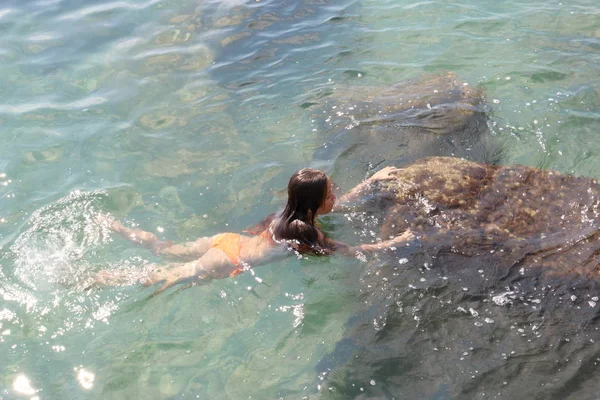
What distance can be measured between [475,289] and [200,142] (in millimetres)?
4156

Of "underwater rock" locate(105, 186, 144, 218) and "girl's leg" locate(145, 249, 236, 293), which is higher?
"underwater rock" locate(105, 186, 144, 218)

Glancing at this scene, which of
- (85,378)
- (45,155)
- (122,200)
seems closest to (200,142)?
(122,200)

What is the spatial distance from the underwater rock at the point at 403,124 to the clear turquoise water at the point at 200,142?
26 cm

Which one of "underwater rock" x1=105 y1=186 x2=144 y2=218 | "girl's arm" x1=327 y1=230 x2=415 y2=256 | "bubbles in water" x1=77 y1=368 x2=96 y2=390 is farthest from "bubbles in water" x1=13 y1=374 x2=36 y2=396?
"girl's arm" x1=327 y1=230 x2=415 y2=256

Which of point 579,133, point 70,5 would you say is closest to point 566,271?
point 579,133

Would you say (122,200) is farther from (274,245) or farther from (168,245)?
(274,245)

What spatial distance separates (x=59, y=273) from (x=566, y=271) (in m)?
4.78

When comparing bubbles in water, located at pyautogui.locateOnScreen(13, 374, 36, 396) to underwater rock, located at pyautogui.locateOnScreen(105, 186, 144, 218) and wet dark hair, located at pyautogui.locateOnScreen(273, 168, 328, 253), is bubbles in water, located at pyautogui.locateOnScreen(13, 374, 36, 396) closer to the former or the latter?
underwater rock, located at pyautogui.locateOnScreen(105, 186, 144, 218)

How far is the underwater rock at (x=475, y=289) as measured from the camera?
173 inches

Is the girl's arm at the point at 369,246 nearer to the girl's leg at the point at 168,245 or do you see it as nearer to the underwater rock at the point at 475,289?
the underwater rock at the point at 475,289

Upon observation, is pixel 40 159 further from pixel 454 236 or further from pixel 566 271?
pixel 566 271

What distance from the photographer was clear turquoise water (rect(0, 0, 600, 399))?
15.8 ft

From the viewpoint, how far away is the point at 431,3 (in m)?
10.5

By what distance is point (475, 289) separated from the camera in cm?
495
